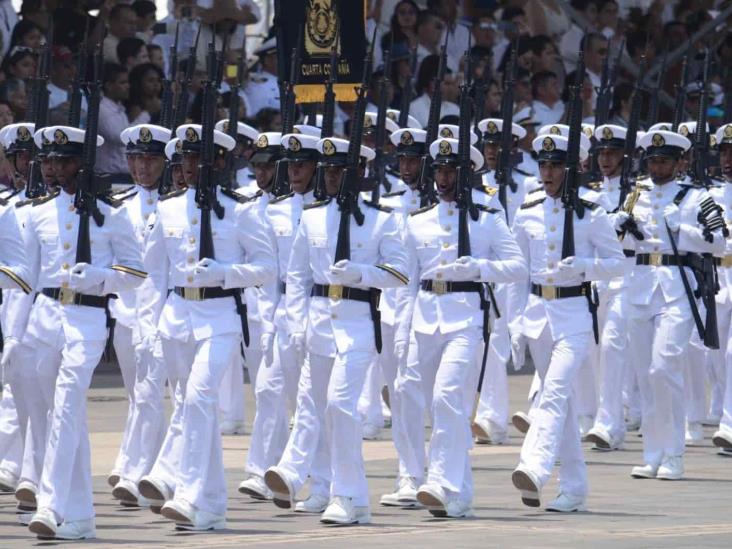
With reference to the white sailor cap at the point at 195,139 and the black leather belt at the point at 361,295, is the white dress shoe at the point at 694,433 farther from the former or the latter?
the white sailor cap at the point at 195,139

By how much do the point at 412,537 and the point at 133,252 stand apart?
7.21 feet

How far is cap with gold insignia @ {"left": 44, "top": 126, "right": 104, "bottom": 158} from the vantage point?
1301 centimetres

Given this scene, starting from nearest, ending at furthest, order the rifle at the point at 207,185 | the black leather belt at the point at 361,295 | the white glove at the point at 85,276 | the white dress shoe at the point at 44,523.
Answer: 1. the white dress shoe at the point at 44,523
2. the white glove at the point at 85,276
3. the rifle at the point at 207,185
4. the black leather belt at the point at 361,295

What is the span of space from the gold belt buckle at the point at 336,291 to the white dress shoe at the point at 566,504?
177 centimetres

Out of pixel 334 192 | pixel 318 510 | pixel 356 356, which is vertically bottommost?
pixel 318 510

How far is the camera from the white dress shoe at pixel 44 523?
1215 centimetres

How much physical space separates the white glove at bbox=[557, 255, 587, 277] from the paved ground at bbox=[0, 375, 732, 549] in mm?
1386

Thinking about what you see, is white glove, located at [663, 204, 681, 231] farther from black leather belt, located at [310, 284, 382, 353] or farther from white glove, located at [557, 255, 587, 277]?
black leather belt, located at [310, 284, 382, 353]

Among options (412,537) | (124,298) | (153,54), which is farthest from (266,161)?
(153,54)

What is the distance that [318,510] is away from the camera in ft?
44.8

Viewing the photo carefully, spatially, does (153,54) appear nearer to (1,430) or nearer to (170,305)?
(1,430)

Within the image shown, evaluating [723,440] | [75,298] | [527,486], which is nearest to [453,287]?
[527,486]

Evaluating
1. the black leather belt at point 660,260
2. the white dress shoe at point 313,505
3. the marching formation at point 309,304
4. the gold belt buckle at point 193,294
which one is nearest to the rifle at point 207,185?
the marching formation at point 309,304

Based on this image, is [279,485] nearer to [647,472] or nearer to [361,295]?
[361,295]
